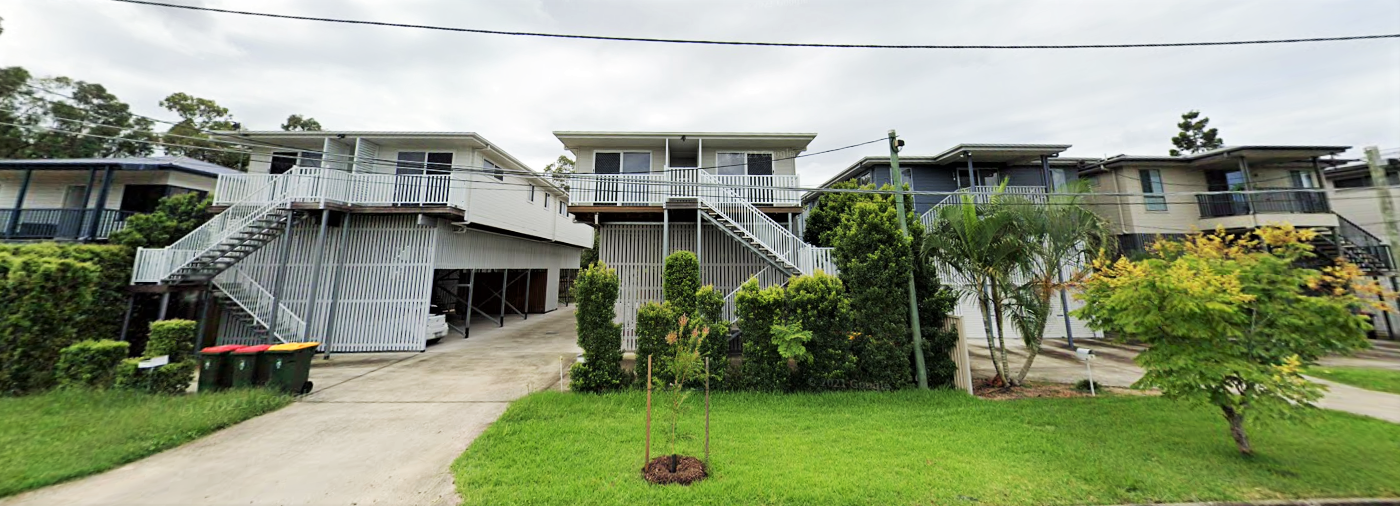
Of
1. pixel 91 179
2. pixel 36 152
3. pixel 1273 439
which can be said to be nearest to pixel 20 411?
pixel 91 179

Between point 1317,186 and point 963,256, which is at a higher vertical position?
point 1317,186

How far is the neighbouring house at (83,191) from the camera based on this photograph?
45.1ft

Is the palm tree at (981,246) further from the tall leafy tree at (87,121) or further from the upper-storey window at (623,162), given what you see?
the tall leafy tree at (87,121)

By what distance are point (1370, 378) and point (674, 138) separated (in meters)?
16.4

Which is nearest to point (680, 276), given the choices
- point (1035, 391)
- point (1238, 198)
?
point (1035, 391)

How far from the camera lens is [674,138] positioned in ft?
40.6

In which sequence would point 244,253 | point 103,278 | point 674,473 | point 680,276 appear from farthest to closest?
point 244,253 < point 103,278 < point 680,276 < point 674,473

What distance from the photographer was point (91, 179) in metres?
13.9

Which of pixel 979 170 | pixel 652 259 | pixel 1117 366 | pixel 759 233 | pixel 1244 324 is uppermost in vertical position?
pixel 979 170

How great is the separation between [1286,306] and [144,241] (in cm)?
2181

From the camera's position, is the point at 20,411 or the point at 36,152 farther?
the point at 36,152

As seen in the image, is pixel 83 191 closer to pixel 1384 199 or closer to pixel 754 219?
pixel 754 219

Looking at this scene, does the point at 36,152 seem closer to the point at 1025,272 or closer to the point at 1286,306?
the point at 1025,272

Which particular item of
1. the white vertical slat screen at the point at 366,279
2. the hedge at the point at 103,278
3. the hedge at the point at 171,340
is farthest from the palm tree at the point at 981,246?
the hedge at the point at 103,278
